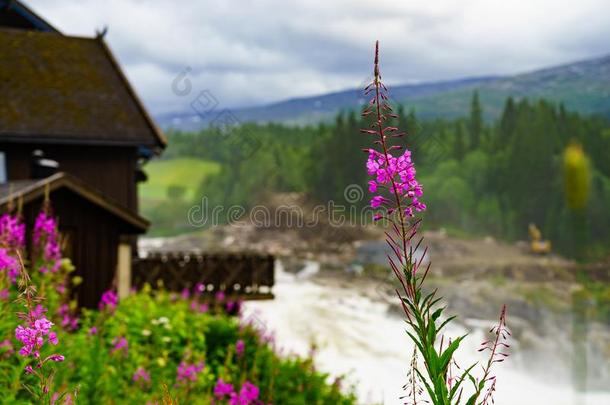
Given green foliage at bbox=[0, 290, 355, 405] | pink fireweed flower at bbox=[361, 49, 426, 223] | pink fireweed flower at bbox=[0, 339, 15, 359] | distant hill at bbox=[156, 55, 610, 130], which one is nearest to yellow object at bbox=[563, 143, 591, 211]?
distant hill at bbox=[156, 55, 610, 130]

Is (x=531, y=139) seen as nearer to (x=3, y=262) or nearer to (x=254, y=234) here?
(x=254, y=234)

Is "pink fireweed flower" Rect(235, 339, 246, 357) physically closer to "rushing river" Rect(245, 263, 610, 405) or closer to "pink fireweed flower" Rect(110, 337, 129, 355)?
"pink fireweed flower" Rect(110, 337, 129, 355)

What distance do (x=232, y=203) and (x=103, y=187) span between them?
308 feet

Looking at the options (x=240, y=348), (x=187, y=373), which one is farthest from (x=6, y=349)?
(x=240, y=348)

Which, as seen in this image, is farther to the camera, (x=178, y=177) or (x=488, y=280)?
(x=178, y=177)

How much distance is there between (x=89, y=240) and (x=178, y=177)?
127m

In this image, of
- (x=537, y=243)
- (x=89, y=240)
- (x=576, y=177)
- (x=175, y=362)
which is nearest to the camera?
(x=175, y=362)

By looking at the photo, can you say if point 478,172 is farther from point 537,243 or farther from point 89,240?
point 89,240

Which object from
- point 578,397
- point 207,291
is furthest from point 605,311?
point 207,291

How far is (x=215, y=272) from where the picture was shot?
23.1 m

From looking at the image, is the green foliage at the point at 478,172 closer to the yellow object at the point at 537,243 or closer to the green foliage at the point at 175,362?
the yellow object at the point at 537,243

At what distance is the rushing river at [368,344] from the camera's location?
37.0m

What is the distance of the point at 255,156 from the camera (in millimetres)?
121688

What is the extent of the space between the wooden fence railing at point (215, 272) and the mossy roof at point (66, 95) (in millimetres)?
3421
